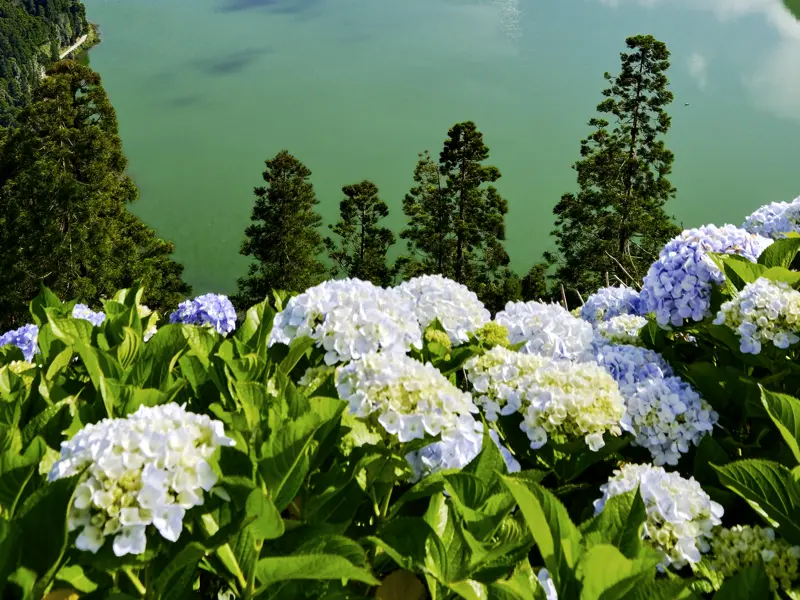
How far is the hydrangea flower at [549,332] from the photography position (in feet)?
6.74

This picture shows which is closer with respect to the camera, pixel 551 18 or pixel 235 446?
pixel 235 446

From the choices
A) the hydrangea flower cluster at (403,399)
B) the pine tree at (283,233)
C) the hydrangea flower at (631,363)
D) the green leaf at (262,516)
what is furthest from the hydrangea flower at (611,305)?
the pine tree at (283,233)

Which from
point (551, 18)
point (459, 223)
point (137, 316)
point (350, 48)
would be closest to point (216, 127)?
point (350, 48)

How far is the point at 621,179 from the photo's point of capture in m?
24.9

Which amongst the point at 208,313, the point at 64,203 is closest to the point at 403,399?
the point at 208,313

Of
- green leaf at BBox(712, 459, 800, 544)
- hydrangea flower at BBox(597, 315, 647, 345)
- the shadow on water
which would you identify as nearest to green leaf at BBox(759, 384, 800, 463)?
green leaf at BBox(712, 459, 800, 544)

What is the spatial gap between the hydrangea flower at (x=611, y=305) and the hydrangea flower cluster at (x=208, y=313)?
65.4 inches

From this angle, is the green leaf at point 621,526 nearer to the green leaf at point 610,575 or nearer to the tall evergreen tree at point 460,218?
the green leaf at point 610,575

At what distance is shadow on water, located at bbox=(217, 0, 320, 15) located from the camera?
61.3 metres

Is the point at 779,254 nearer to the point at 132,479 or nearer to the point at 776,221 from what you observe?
the point at 776,221

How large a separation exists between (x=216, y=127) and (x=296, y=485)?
4063cm

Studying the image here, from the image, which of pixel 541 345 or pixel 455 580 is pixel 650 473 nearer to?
pixel 455 580

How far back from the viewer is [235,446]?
3.71 ft

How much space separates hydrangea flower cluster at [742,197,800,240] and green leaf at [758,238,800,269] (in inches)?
24.0
